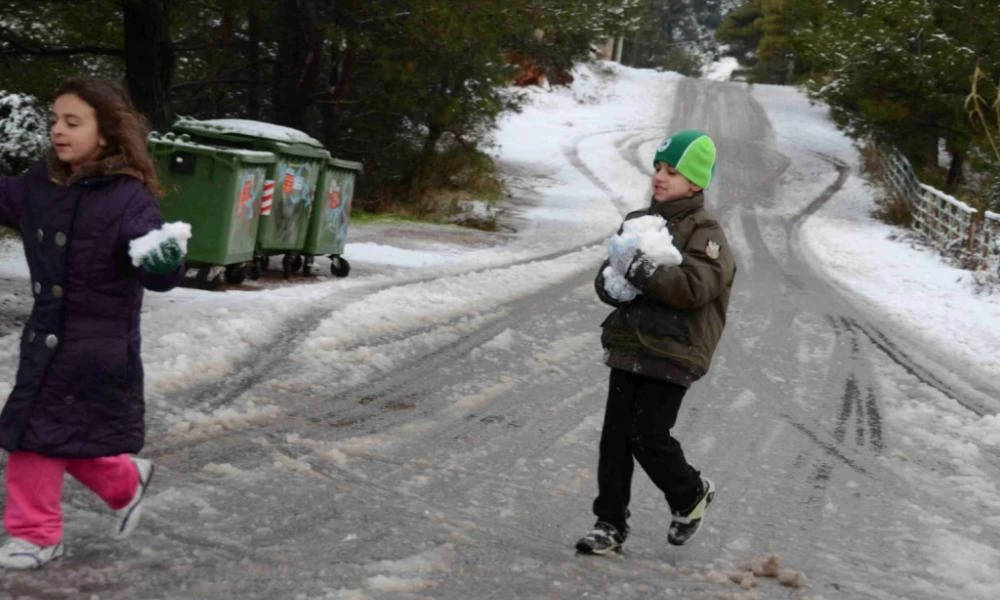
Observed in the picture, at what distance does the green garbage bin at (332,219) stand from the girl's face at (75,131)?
9.06 m

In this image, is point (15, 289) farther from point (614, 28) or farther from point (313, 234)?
point (614, 28)

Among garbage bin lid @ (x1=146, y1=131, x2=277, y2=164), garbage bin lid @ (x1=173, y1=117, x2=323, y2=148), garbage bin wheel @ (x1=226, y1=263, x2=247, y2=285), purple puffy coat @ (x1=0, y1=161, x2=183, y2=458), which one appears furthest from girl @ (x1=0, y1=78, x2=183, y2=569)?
garbage bin lid @ (x1=173, y1=117, x2=323, y2=148)

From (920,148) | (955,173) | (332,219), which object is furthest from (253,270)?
(920,148)

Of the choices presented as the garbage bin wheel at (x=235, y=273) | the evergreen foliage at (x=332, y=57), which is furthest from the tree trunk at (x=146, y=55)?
the garbage bin wheel at (x=235, y=273)

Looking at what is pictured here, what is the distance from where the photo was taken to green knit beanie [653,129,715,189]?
195 inches

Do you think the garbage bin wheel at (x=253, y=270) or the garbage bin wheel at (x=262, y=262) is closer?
the garbage bin wheel at (x=253, y=270)

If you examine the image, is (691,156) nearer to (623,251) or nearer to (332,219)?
(623,251)

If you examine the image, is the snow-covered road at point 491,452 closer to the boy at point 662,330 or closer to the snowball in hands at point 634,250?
the boy at point 662,330

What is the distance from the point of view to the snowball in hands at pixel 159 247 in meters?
4.08

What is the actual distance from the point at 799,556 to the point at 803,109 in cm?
4947


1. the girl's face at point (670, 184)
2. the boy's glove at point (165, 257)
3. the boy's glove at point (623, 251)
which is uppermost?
the girl's face at point (670, 184)

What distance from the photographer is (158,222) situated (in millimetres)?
4309

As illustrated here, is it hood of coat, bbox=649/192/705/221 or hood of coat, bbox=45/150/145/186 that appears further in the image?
hood of coat, bbox=649/192/705/221

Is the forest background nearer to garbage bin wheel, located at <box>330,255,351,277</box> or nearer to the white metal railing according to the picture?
the white metal railing
